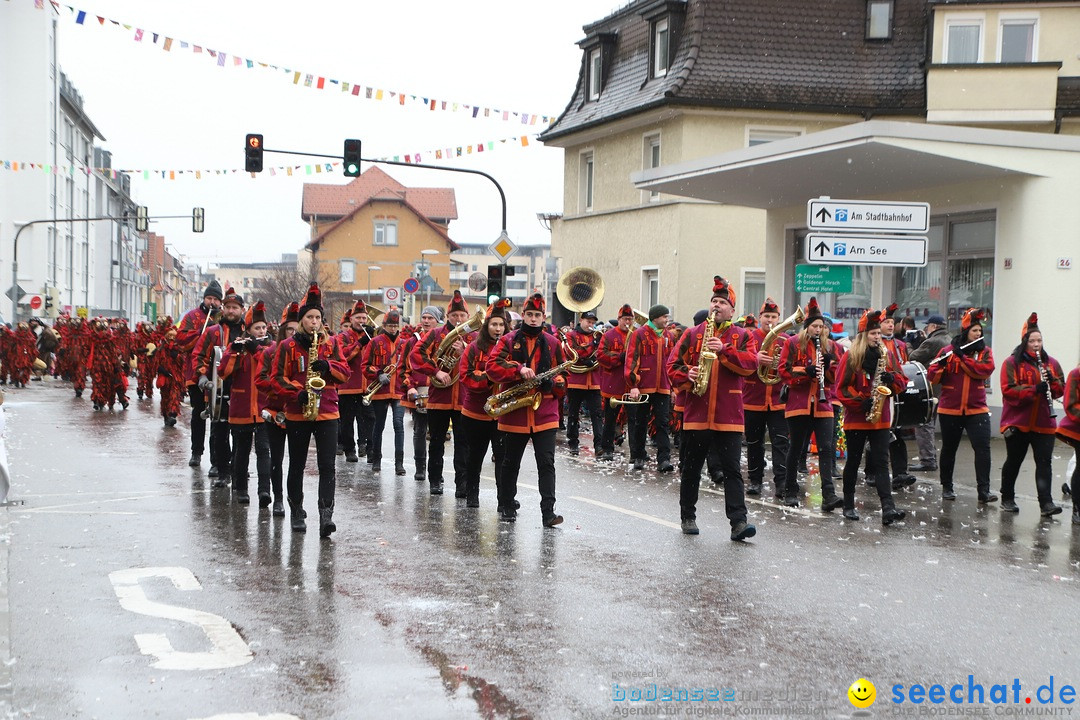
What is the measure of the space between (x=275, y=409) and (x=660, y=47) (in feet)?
73.4

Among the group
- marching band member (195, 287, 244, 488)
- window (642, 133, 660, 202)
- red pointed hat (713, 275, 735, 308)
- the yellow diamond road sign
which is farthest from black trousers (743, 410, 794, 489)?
window (642, 133, 660, 202)

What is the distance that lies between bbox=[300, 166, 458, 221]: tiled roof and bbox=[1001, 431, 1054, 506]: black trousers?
78.4m

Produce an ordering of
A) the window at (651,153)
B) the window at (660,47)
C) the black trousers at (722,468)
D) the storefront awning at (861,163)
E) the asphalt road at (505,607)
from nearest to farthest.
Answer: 1. the asphalt road at (505,607)
2. the black trousers at (722,468)
3. the storefront awning at (861,163)
4. the window at (660,47)
5. the window at (651,153)

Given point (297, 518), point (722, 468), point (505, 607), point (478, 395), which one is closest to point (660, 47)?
point (478, 395)

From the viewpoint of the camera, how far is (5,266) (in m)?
53.4

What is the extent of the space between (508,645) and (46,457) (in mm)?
10518

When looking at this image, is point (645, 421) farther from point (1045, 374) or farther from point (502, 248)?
point (502, 248)

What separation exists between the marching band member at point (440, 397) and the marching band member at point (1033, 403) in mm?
5118

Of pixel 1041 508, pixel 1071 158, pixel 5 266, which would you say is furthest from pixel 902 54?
pixel 5 266

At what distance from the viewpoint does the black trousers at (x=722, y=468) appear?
9.60 metres

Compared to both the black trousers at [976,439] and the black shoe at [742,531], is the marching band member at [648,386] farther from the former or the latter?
the black shoe at [742,531]

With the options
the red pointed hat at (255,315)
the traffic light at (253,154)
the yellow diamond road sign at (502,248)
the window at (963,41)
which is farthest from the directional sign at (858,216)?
the traffic light at (253,154)

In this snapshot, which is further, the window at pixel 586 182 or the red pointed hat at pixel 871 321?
the window at pixel 586 182

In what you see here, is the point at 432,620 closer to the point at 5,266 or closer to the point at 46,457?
the point at 46,457
